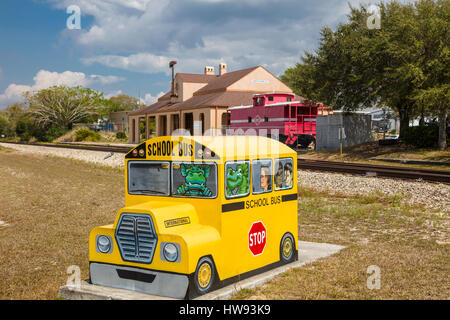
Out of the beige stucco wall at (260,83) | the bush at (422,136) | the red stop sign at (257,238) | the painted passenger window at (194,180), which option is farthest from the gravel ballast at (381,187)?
the beige stucco wall at (260,83)

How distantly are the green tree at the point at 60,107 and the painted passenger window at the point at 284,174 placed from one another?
72.2 meters

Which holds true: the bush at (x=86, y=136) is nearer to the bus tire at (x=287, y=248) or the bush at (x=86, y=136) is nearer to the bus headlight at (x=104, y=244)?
the bus tire at (x=287, y=248)

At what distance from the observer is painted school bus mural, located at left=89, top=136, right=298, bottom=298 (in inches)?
216

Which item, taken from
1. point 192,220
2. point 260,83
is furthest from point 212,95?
point 192,220

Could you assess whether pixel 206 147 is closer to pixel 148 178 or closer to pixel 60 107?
pixel 148 178

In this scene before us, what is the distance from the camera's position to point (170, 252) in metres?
5.39

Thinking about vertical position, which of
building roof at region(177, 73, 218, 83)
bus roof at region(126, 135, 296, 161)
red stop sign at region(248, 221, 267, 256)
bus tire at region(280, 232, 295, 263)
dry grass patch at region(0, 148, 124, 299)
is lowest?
dry grass patch at region(0, 148, 124, 299)

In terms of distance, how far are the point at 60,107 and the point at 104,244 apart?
73.7m

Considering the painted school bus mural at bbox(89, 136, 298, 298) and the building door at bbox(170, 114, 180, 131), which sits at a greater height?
the building door at bbox(170, 114, 180, 131)

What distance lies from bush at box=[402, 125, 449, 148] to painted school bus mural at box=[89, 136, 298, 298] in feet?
78.6

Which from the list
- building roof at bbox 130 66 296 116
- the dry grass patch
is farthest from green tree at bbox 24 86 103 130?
the dry grass patch

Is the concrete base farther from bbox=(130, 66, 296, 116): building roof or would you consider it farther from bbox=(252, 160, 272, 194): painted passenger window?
bbox=(130, 66, 296, 116): building roof
